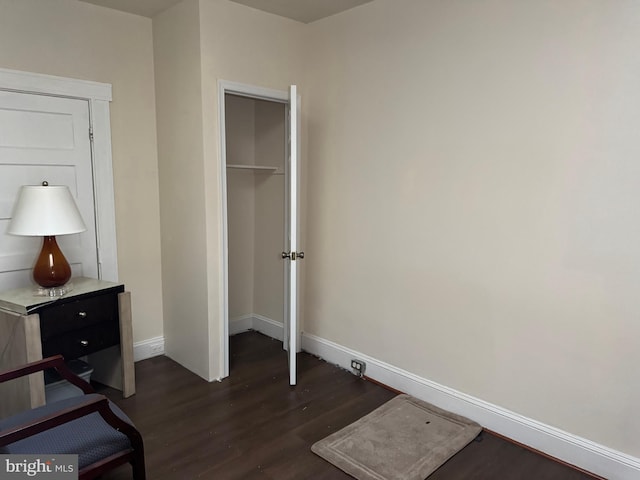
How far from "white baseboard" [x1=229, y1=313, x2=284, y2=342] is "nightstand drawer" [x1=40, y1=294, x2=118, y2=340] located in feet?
4.47

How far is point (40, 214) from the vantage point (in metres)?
2.45

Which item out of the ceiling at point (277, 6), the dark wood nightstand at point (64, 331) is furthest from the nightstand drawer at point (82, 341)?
the ceiling at point (277, 6)

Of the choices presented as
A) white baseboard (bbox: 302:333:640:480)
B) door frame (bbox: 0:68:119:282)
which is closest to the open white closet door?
white baseboard (bbox: 302:333:640:480)

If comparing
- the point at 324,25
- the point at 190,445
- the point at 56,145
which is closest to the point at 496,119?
the point at 324,25

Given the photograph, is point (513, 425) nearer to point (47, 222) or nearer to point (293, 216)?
point (293, 216)

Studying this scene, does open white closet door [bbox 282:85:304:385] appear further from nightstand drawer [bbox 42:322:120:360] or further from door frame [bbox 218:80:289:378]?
nightstand drawer [bbox 42:322:120:360]

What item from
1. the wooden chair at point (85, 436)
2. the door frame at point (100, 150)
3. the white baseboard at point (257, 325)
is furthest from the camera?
the white baseboard at point (257, 325)

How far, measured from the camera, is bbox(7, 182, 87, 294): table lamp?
2445mm

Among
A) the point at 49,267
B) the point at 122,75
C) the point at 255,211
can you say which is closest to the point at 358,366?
the point at 255,211

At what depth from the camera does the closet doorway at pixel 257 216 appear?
3777mm

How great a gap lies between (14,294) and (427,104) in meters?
2.66

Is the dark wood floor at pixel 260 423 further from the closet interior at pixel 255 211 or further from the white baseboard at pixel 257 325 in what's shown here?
the closet interior at pixel 255 211

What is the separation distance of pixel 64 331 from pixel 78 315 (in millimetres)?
110

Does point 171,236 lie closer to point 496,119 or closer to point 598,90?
point 496,119
